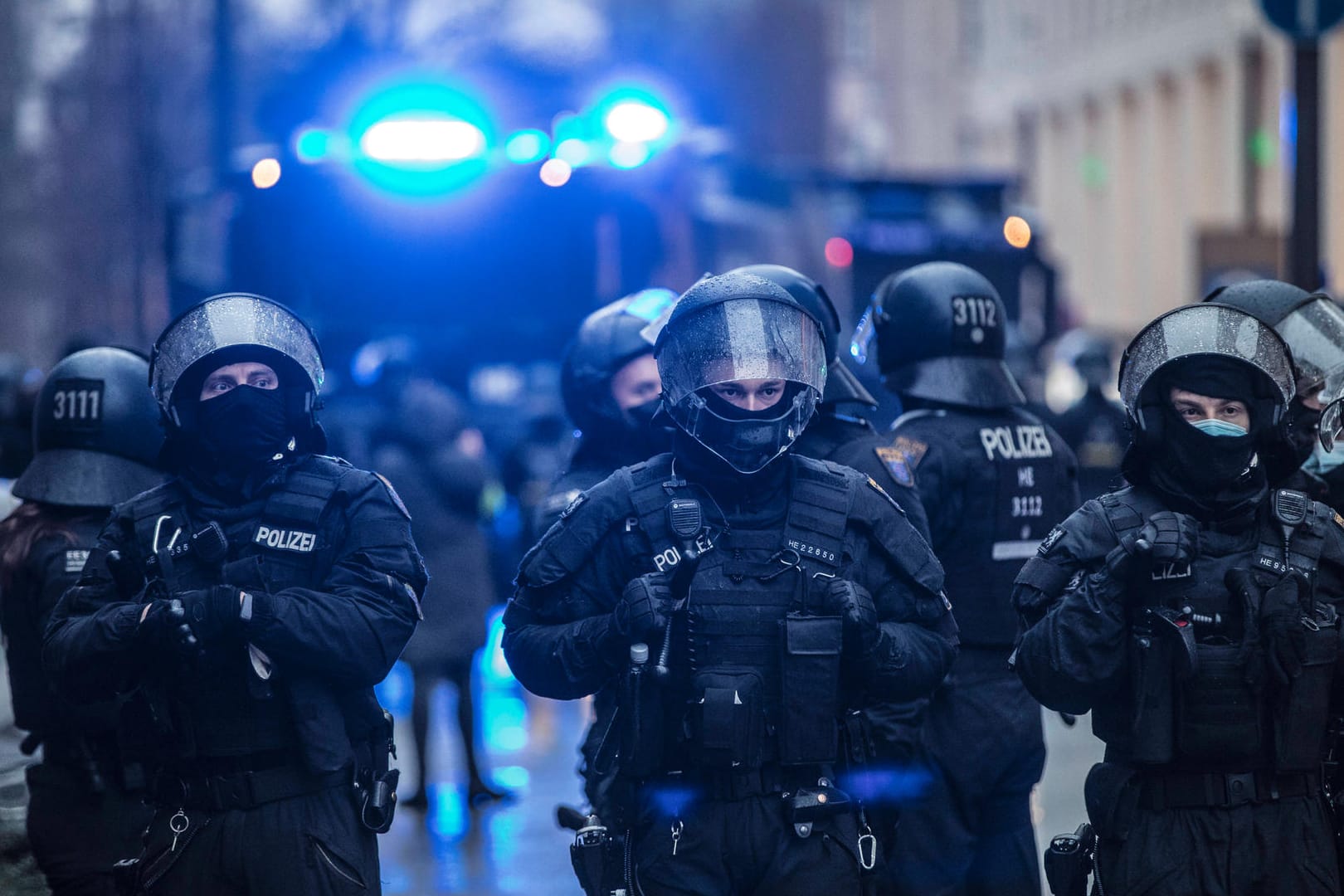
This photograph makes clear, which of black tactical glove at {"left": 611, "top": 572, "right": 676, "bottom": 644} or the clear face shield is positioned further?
the clear face shield

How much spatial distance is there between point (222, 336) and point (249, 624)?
2.60 ft

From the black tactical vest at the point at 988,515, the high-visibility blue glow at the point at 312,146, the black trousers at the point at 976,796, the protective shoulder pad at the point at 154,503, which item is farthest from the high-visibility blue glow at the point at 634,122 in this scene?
the protective shoulder pad at the point at 154,503

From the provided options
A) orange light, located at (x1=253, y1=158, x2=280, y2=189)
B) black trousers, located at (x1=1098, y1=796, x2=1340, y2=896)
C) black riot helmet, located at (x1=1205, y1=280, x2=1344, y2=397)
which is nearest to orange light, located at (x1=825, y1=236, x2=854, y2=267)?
orange light, located at (x1=253, y1=158, x2=280, y2=189)

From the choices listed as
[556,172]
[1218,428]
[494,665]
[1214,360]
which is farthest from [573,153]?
[1218,428]

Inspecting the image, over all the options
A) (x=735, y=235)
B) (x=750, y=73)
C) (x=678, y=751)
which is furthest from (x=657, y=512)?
(x=750, y=73)

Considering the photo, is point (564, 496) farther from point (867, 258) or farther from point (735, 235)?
point (867, 258)

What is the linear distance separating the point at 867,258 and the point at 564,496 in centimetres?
1114

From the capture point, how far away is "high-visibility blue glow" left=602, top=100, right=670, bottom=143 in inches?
412

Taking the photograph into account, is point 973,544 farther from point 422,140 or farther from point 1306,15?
point 422,140

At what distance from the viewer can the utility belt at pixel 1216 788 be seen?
13.1ft

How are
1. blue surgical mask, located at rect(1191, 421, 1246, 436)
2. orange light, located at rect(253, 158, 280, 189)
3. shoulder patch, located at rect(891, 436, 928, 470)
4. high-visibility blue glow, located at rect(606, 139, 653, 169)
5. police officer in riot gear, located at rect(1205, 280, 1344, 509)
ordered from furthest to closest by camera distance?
high-visibility blue glow, located at rect(606, 139, 653, 169) → orange light, located at rect(253, 158, 280, 189) → shoulder patch, located at rect(891, 436, 928, 470) → police officer in riot gear, located at rect(1205, 280, 1344, 509) → blue surgical mask, located at rect(1191, 421, 1246, 436)

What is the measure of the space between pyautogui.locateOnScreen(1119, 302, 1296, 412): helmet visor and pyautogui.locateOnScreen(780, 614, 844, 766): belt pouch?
0.96 m

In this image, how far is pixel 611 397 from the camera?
5906mm

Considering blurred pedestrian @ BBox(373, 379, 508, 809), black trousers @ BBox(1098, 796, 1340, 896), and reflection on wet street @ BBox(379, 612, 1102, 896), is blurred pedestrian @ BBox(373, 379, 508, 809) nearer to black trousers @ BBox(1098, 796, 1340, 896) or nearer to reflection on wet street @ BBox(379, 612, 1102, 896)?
reflection on wet street @ BBox(379, 612, 1102, 896)
